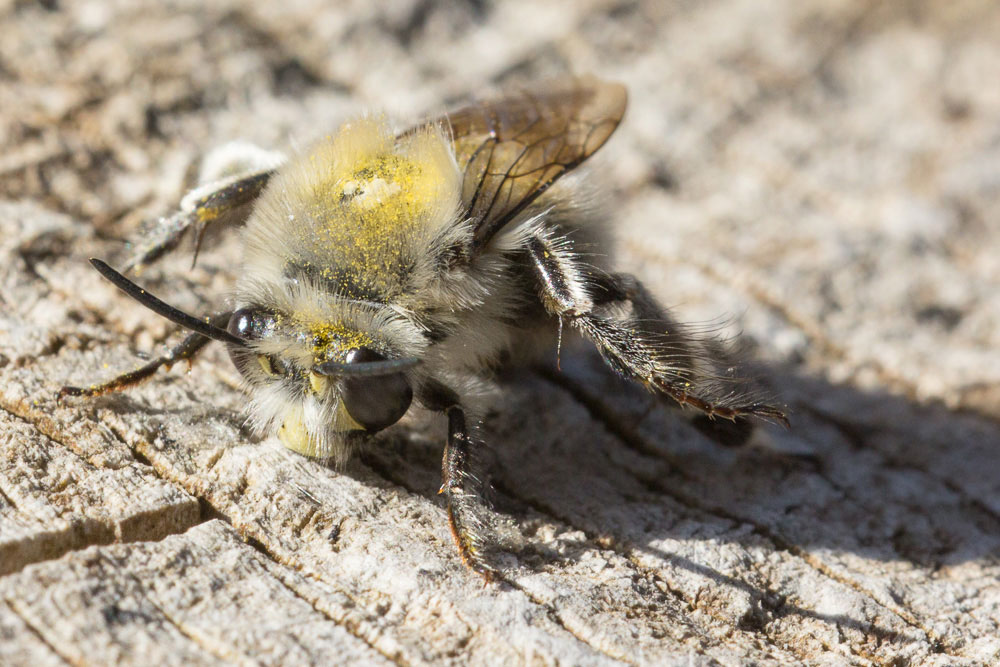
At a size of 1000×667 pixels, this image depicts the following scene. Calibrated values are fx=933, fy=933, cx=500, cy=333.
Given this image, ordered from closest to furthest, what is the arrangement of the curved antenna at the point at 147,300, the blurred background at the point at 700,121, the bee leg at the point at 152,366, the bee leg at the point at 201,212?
the curved antenna at the point at 147,300
the bee leg at the point at 152,366
the bee leg at the point at 201,212
the blurred background at the point at 700,121

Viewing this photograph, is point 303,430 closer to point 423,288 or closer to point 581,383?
point 423,288

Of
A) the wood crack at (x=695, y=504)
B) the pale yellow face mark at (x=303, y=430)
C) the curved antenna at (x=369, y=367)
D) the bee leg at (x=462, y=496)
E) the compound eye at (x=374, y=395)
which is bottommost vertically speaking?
the wood crack at (x=695, y=504)

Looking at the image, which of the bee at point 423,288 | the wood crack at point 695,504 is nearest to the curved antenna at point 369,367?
the bee at point 423,288

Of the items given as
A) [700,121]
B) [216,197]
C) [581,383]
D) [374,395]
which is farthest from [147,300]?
[700,121]

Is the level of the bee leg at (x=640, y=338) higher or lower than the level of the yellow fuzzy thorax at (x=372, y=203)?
lower

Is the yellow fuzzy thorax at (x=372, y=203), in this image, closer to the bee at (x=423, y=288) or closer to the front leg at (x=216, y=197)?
the bee at (x=423, y=288)

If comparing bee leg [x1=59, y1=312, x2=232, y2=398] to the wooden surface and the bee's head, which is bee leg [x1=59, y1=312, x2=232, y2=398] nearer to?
the wooden surface

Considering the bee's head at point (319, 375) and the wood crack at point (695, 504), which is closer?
the bee's head at point (319, 375)

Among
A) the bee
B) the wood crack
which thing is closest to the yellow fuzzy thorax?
the bee
